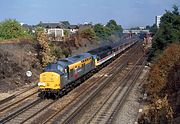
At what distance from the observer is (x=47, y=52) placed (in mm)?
44812

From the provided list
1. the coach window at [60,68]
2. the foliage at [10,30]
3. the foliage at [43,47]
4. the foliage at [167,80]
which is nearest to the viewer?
the foliage at [167,80]

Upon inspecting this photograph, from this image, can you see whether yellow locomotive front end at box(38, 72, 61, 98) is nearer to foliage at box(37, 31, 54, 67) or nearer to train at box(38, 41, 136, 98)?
train at box(38, 41, 136, 98)

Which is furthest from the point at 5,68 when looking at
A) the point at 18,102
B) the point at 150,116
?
the point at 150,116

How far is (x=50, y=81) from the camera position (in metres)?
28.2

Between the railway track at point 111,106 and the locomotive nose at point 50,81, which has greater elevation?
the locomotive nose at point 50,81

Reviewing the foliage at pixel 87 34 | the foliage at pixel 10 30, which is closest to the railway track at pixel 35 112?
the foliage at pixel 10 30

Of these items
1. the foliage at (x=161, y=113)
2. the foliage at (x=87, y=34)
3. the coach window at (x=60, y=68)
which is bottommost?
the foliage at (x=161, y=113)

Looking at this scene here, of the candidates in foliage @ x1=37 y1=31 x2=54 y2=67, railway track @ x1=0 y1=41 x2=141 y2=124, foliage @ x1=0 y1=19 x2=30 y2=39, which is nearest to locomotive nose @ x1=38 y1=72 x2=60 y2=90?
railway track @ x1=0 y1=41 x2=141 y2=124

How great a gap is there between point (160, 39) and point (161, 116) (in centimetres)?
3193

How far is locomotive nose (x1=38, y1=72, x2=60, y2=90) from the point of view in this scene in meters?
28.1

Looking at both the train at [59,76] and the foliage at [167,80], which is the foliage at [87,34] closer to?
the train at [59,76]

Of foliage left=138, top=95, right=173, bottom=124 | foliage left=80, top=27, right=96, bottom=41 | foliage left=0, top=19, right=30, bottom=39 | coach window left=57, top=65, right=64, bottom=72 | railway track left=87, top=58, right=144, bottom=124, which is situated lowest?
railway track left=87, top=58, right=144, bottom=124

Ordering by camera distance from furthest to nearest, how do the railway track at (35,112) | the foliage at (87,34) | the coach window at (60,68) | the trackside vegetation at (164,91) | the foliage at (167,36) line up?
the foliage at (87,34), the foliage at (167,36), the coach window at (60,68), the railway track at (35,112), the trackside vegetation at (164,91)

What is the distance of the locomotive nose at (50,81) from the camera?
28.1m
